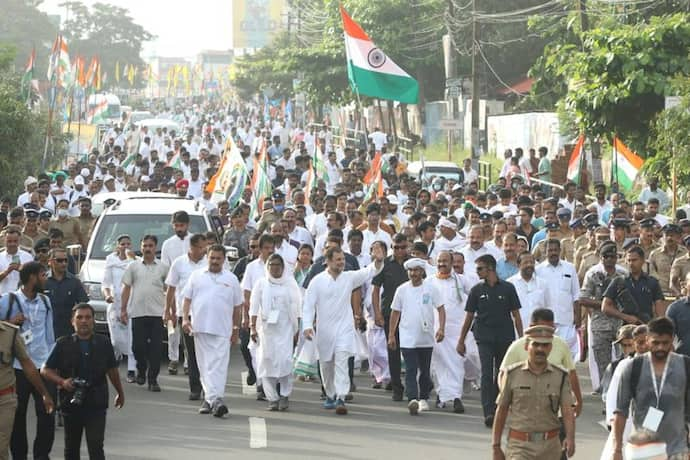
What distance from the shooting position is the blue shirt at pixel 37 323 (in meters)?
11.8

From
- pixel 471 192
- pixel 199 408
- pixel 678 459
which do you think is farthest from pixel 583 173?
pixel 678 459

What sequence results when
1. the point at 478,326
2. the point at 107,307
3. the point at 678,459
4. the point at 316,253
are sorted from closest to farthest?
the point at 678,459 < the point at 478,326 < the point at 107,307 < the point at 316,253

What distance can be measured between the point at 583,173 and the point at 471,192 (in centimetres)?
652

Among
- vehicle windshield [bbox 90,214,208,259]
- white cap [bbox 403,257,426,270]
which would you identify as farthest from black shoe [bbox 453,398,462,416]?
vehicle windshield [bbox 90,214,208,259]

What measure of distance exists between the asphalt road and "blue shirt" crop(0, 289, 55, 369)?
92 cm

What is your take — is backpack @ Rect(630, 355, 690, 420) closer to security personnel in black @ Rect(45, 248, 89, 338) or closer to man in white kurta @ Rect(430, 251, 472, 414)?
man in white kurta @ Rect(430, 251, 472, 414)

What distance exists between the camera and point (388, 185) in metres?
31.0

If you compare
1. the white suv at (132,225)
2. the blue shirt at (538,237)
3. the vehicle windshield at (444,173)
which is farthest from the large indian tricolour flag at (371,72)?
the white suv at (132,225)

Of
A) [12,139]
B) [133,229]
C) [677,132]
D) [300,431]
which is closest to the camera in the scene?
[300,431]

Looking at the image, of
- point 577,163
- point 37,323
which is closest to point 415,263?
point 37,323

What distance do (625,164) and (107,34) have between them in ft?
428

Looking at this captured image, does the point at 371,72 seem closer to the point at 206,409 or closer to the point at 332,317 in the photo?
the point at 332,317

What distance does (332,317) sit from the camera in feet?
49.2

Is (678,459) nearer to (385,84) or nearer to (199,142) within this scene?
(385,84)
